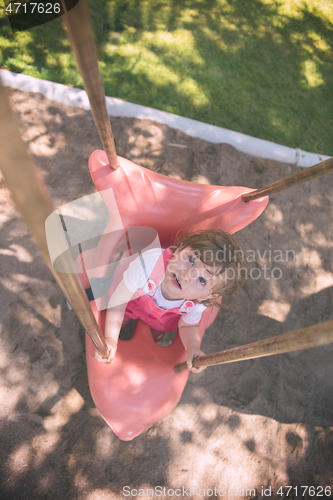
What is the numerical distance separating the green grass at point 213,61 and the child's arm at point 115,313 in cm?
161

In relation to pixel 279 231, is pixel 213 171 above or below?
above

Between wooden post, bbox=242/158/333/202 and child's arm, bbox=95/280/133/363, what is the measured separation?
0.63 meters

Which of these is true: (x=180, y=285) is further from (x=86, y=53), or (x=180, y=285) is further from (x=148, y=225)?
(x=86, y=53)

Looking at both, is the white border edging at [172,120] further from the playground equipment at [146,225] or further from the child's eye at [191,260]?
the child's eye at [191,260]

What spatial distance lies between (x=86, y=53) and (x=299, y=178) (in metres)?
0.77

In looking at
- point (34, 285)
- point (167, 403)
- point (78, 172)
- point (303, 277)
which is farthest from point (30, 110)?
point (303, 277)

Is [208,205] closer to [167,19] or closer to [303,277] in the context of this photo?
[303,277]

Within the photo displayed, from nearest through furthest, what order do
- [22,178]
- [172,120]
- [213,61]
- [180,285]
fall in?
[22,178], [180,285], [172,120], [213,61]

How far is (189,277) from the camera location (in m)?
1.12

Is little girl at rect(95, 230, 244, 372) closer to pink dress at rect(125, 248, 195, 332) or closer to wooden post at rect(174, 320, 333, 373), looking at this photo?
Result: pink dress at rect(125, 248, 195, 332)

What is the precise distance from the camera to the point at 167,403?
131 centimetres

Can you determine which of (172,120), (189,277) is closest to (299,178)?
(189,277)

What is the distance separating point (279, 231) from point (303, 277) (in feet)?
1.12

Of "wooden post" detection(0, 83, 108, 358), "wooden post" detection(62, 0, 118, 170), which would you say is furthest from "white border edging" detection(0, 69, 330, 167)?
"wooden post" detection(0, 83, 108, 358)
